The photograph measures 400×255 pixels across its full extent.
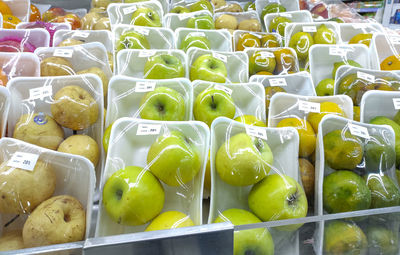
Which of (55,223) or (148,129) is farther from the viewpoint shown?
(148,129)

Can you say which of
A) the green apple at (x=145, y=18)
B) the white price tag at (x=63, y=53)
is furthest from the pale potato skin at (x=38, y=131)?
the green apple at (x=145, y=18)

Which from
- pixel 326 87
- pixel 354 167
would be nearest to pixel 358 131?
pixel 354 167

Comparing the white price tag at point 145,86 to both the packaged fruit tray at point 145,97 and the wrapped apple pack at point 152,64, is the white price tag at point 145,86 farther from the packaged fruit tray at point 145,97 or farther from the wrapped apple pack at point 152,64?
the wrapped apple pack at point 152,64

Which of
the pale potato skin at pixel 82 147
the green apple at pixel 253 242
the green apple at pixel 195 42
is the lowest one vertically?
the green apple at pixel 253 242

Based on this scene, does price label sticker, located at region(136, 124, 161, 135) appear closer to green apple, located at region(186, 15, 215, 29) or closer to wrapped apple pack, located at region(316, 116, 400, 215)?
wrapped apple pack, located at region(316, 116, 400, 215)

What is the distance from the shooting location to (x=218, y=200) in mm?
934

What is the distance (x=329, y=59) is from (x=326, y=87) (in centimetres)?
23

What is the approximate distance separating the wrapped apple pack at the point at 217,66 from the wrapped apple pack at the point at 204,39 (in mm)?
184

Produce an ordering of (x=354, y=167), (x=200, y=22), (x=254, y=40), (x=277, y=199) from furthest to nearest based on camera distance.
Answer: (x=200, y=22)
(x=254, y=40)
(x=354, y=167)
(x=277, y=199)

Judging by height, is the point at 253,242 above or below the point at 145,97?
below

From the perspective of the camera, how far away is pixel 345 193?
91 cm

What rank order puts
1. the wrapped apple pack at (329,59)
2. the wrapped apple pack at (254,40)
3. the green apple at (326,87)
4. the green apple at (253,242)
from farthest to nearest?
the wrapped apple pack at (254,40)
the wrapped apple pack at (329,59)
the green apple at (326,87)
the green apple at (253,242)

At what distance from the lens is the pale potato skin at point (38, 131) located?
1038 mm

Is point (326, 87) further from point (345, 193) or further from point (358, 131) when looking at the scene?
point (345, 193)
